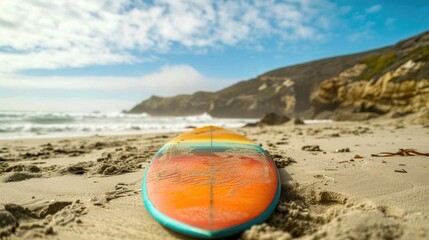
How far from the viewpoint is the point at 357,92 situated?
54.7 feet

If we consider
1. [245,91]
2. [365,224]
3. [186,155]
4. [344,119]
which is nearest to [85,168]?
[186,155]

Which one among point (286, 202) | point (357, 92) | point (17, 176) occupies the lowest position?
point (286, 202)

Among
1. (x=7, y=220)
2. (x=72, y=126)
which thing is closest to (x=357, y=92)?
(x=72, y=126)

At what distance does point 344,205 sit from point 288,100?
39.1 metres

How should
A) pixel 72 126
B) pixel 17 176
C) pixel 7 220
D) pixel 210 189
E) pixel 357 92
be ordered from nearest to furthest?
1. pixel 7 220
2. pixel 210 189
3. pixel 17 176
4. pixel 72 126
5. pixel 357 92

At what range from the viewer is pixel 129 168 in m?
3.25

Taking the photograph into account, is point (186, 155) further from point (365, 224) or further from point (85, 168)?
point (365, 224)

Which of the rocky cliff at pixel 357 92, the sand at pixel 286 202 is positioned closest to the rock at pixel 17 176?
the sand at pixel 286 202

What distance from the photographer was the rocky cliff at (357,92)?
40.7 ft

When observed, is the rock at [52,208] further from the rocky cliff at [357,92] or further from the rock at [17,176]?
the rocky cliff at [357,92]

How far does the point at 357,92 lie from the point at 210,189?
56.5ft

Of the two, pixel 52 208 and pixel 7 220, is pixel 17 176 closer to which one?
pixel 52 208

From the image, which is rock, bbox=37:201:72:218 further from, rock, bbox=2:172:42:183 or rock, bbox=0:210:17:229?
rock, bbox=2:172:42:183

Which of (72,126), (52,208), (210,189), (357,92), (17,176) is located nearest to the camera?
(210,189)
